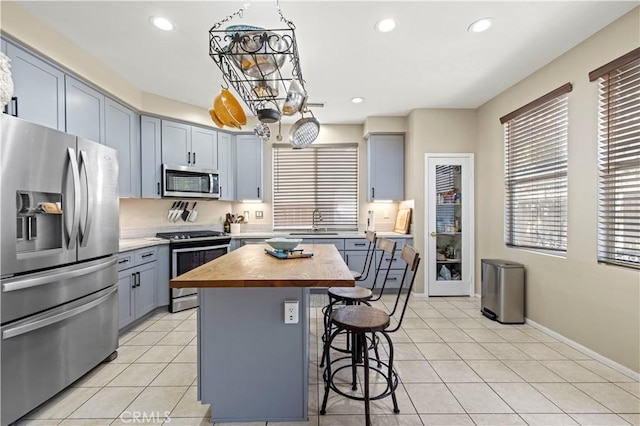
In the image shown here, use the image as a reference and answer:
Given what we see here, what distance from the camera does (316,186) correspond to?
16.6 ft

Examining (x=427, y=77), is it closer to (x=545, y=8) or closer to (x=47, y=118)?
(x=545, y=8)

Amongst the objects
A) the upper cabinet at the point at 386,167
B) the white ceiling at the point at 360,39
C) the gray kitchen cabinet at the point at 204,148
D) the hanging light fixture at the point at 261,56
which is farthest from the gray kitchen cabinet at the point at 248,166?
the hanging light fixture at the point at 261,56

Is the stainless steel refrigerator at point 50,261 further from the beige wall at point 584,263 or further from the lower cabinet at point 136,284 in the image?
the beige wall at point 584,263

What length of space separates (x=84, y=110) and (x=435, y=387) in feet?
12.6

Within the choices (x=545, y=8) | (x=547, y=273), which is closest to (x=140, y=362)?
(x=547, y=273)

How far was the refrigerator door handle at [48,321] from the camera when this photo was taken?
5.36 feet

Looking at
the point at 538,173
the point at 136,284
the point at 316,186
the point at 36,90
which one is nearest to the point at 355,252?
the point at 316,186

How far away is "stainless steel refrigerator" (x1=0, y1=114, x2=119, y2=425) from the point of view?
1638 millimetres

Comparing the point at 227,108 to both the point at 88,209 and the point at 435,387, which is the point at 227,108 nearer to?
the point at 88,209

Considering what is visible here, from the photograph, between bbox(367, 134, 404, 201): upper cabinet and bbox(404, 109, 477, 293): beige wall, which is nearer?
bbox(404, 109, 477, 293): beige wall

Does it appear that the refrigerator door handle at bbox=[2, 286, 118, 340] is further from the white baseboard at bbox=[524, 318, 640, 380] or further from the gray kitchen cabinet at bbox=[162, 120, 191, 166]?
the white baseboard at bbox=[524, 318, 640, 380]

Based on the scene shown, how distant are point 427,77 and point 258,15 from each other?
A: 1977mm

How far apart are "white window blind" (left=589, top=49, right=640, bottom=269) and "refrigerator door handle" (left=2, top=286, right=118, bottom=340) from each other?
405 centimetres

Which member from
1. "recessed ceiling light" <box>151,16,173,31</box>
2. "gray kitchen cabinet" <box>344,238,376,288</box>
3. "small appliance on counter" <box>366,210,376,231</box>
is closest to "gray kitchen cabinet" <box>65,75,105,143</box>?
"recessed ceiling light" <box>151,16,173,31</box>
